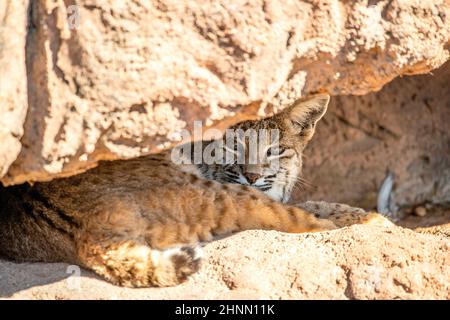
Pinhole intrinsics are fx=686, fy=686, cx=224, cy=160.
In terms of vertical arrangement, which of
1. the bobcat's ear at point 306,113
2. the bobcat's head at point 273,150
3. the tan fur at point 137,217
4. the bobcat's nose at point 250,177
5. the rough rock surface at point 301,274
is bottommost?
the rough rock surface at point 301,274

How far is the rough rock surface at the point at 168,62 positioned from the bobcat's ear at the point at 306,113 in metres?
1.34

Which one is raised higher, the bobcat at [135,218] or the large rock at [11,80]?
the large rock at [11,80]

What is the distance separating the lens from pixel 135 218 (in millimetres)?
4402

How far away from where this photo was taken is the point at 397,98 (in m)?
7.19

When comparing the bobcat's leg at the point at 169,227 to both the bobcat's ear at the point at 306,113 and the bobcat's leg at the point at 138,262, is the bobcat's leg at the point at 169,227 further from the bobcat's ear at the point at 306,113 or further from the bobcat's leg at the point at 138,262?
the bobcat's ear at the point at 306,113

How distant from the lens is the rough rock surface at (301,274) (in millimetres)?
3809

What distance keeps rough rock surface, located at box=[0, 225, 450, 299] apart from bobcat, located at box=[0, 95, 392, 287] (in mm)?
122

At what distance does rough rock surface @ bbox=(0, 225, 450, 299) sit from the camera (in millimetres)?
3809

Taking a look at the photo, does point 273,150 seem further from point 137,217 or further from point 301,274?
point 301,274

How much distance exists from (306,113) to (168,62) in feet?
7.03

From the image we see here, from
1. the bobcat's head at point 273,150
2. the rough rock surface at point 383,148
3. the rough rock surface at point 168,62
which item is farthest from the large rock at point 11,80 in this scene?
the rough rock surface at point 383,148

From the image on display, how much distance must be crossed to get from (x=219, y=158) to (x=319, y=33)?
179 cm

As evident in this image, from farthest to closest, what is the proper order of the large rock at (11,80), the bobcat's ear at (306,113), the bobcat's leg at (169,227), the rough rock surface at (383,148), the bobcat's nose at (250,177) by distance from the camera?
the rough rock surface at (383,148) → the bobcat's ear at (306,113) → the bobcat's nose at (250,177) → the bobcat's leg at (169,227) → the large rock at (11,80)

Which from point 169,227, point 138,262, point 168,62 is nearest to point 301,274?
point 138,262
